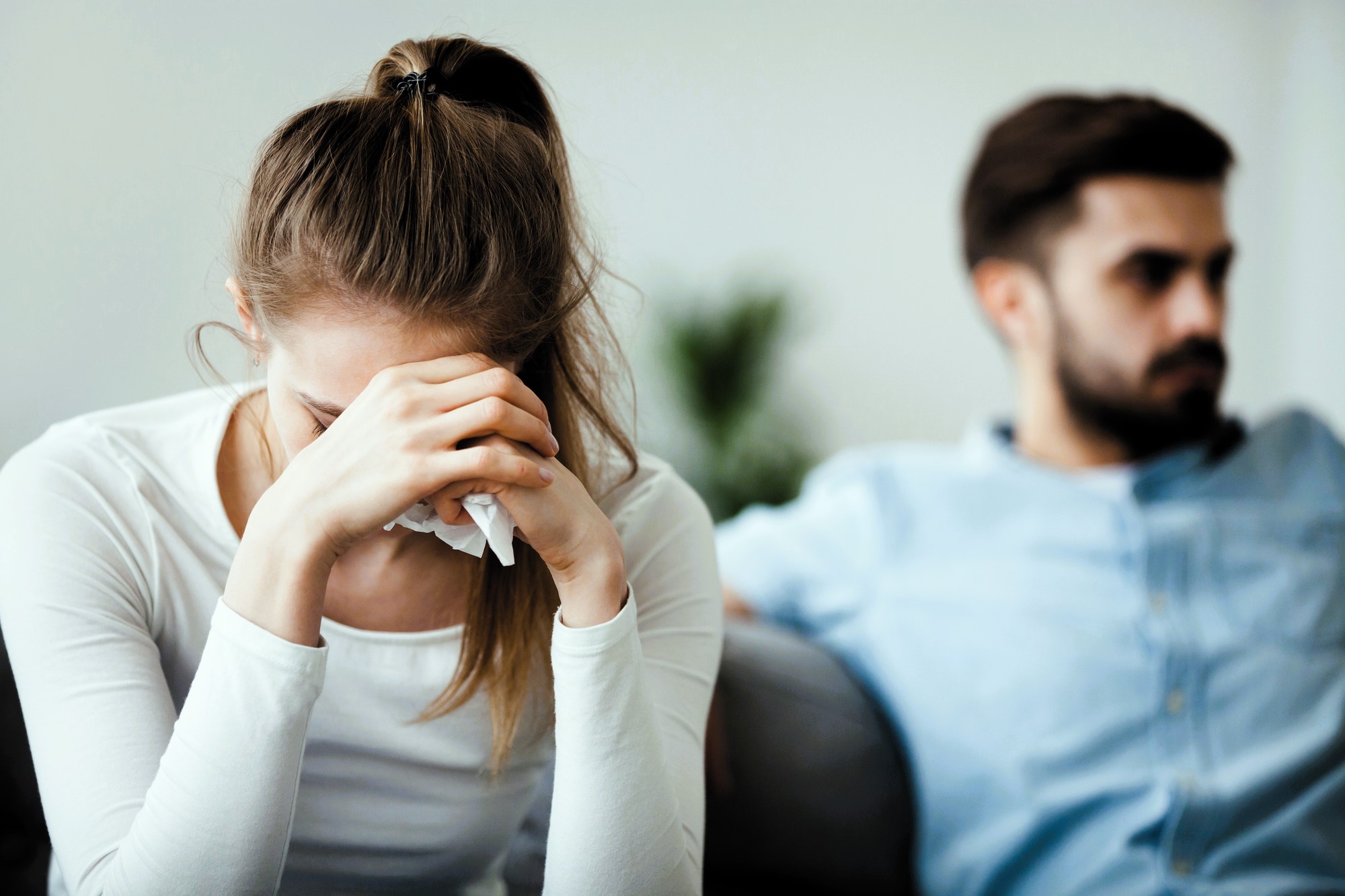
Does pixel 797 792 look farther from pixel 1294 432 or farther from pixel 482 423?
pixel 1294 432

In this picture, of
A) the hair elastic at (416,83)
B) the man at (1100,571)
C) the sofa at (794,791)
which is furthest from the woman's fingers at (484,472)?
the man at (1100,571)

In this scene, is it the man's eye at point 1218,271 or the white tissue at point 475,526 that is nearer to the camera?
the white tissue at point 475,526

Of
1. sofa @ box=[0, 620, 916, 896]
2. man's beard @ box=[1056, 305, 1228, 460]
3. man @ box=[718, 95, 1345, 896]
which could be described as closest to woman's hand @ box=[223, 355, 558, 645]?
sofa @ box=[0, 620, 916, 896]

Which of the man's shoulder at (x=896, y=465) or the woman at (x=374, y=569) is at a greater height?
the woman at (x=374, y=569)

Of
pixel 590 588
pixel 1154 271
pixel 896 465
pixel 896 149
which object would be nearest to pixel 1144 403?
pixel 1154 271

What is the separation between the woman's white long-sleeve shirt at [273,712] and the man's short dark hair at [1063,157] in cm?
93

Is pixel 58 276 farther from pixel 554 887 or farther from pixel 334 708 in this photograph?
pixel 554 887

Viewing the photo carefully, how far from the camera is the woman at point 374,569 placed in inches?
26.2

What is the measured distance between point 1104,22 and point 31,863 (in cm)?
320

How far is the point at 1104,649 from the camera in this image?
131 cm

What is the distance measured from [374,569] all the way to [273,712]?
0.19 meters

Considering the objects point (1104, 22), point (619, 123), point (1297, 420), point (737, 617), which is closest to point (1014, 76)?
point (1104, 22)

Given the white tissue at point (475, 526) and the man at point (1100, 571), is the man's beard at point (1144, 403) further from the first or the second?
the white tissue at point (475, 526)

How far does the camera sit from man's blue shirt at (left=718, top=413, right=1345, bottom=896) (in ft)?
4.05
